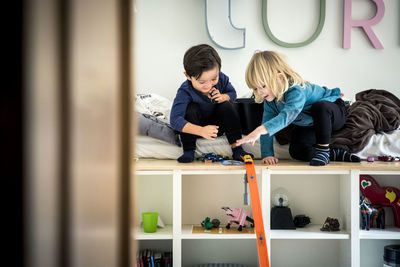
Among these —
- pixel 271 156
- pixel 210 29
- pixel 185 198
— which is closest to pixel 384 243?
pixel 271 156

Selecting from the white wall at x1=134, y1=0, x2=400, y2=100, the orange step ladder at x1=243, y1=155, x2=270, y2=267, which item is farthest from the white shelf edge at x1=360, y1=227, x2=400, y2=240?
the white wall at x1=134, y1=0, x2=400, y2=100

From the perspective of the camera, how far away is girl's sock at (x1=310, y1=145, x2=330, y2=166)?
4.55 feet

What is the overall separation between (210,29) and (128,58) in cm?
221

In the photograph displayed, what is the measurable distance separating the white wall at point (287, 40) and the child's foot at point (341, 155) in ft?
2.92

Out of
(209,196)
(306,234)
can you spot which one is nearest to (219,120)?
(209,196)

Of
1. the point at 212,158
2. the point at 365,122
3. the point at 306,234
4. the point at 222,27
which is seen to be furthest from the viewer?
the point at 222,27

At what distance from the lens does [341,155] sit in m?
1.56

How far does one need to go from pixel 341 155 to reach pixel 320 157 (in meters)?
0.20

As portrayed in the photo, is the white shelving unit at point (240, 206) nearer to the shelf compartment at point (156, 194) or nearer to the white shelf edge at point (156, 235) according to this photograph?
the shelf compartment at point (156, 194)

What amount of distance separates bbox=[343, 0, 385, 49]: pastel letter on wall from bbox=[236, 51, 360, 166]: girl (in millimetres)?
867

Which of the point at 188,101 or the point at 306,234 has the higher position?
the point at 188,101

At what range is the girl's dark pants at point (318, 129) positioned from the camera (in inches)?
57.7

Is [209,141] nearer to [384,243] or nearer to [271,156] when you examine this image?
[271,156]

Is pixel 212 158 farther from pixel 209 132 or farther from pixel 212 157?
pixel 209 132
